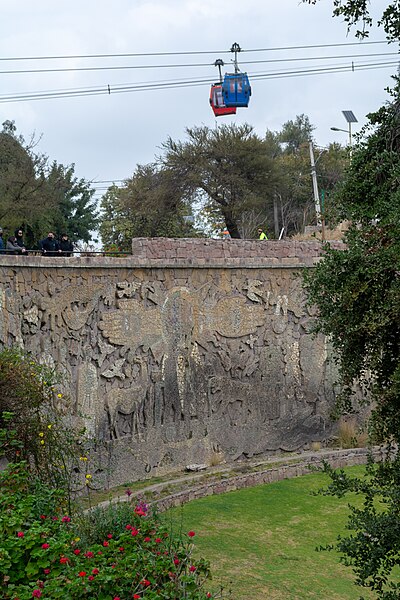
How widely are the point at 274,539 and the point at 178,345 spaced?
452 cm

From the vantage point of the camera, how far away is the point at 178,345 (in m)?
15.3

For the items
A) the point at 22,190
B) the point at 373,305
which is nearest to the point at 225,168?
the point at 22,190

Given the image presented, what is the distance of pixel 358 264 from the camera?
685 cm

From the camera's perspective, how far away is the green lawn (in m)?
10.1

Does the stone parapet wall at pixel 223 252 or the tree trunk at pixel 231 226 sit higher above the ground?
the tree trunk at pixel 231 226

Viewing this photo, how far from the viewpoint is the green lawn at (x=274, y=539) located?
10125 millimetres

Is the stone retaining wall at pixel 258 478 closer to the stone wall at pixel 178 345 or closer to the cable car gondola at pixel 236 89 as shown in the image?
the stone wall at pixel 178 345

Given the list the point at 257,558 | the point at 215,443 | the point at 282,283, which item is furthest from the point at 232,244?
the point at 257,558

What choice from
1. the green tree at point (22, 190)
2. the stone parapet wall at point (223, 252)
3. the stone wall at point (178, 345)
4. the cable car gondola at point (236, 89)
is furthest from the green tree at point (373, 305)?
the green tree at point (22, 190)

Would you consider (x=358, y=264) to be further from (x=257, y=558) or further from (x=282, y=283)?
(x=282, y=283)

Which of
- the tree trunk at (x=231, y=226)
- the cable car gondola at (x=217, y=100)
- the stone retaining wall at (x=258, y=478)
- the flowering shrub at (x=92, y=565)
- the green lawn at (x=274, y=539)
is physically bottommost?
the green lawn at (x=274, y=539)

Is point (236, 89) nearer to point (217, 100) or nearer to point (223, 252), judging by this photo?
point (217, 100)

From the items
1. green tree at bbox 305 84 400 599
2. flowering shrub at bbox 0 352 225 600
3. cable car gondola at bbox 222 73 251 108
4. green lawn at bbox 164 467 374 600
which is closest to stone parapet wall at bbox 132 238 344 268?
cable car gondola at bbox 222 73 251 108

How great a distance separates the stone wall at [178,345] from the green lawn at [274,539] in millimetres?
1632
